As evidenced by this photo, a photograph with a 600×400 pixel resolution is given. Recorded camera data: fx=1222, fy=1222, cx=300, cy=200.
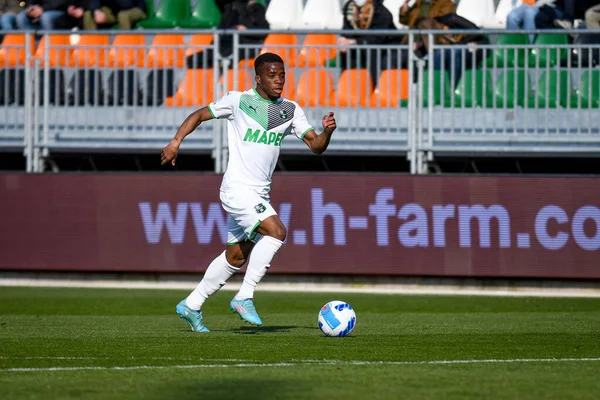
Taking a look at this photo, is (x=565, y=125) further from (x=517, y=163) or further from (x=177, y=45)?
(x=177, y=45)

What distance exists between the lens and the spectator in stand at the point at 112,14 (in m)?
20.1

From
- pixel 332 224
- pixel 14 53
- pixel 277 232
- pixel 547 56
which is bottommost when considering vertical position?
pixel 332 224

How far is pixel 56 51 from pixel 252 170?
28.1 ft

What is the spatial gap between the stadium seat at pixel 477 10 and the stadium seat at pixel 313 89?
3.44m

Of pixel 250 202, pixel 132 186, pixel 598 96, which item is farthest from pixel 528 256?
pixel 250 202

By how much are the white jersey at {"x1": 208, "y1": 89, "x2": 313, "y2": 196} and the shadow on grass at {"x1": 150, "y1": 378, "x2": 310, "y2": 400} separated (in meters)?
3.44

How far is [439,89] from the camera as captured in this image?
1698 centimetres

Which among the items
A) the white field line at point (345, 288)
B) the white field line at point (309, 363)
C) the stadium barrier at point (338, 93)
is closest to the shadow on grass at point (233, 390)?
the white field line at point (309, 363)

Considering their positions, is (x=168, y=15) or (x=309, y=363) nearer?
(x=309, y=363)

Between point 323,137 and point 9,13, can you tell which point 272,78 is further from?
point 9,13

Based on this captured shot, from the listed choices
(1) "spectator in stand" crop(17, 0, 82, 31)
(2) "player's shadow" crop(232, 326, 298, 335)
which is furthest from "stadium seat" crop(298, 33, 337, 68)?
(2) "player's shadow" crop(232, 326, 298, 335)

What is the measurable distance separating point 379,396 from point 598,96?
10.9 metres

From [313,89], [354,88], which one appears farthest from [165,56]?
[354,88]

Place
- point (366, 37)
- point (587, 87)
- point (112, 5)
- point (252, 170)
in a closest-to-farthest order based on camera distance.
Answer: point (252, 170), point (587, 87), point (366, 37), point (112, 5)
